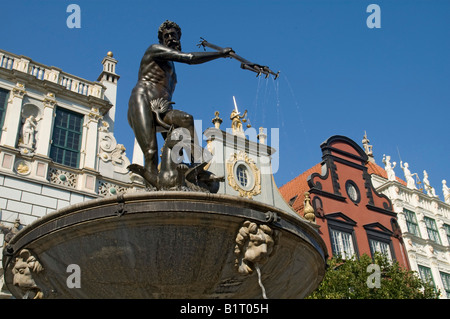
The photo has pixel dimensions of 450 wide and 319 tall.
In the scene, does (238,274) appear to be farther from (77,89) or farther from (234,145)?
(234,145)

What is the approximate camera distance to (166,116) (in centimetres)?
730

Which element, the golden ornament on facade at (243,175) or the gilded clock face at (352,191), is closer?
the golden ornament on facade at (243,175)

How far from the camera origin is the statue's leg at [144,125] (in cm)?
722

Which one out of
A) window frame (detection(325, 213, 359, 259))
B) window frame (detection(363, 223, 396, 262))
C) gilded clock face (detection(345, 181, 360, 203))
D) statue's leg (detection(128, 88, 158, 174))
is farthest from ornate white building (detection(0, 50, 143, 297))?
window frame (detection(363, 223, 396, 262))

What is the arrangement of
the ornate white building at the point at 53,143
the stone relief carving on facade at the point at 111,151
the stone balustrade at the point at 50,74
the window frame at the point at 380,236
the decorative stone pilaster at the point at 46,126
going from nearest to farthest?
1. the ornate white building at the point at 53,143
2. the decorative stone pilaster at the point at 46,126
3. the stone balustrade at the point at 50,74
4. the stone relief carving on facade at the point at 111,151
5. the window frame at the point at 380,236

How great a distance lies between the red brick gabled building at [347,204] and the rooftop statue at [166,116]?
18.9 meters

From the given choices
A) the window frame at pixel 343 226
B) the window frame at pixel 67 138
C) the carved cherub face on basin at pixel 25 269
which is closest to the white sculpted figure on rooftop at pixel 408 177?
the window frame at pixel 343 226

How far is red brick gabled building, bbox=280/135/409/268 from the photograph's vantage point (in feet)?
85.1

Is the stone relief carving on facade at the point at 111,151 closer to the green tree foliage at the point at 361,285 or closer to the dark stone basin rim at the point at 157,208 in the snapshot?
the green tree foliage at the point at 361,285

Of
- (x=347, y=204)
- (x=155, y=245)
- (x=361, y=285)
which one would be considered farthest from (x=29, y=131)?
(x=347, y=204)

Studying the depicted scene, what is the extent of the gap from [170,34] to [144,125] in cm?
153

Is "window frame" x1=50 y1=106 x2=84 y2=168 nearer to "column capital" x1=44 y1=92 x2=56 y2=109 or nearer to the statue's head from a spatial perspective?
"column capital" x1=44 y1=92 x2=56 y2=109

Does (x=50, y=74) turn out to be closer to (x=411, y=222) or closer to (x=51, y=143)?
(x=51, y=143)

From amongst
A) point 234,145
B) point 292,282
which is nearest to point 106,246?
point 292,282
